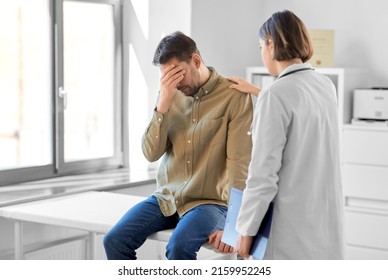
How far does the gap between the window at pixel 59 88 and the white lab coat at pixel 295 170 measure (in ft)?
6.45

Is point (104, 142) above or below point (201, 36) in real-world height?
below

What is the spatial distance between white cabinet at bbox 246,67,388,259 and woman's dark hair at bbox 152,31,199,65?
1.99 metres

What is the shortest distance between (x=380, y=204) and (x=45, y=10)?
227 centimetres

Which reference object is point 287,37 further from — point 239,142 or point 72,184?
point 72,184

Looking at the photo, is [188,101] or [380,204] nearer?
[188,101]

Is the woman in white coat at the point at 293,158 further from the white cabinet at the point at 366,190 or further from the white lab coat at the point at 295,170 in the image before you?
the white cabinet at the point at 366,190

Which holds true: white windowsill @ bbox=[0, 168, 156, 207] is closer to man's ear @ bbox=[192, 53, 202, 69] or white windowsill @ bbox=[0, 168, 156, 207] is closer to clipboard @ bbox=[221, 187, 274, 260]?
man's ear @ bbox=[192, 53, 202, 69]

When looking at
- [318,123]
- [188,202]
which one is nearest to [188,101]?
[188,202]

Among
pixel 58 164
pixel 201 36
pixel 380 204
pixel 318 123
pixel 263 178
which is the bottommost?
pixel 380 204

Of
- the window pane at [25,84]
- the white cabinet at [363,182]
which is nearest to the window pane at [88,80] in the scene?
the window pane at [25,84]

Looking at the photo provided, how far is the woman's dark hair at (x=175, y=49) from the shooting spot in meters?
2.71

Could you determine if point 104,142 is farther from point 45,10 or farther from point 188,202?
point 188,202

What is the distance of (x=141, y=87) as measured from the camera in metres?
4.41

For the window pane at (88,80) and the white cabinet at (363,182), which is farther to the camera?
the white cabinet at (363,182)
